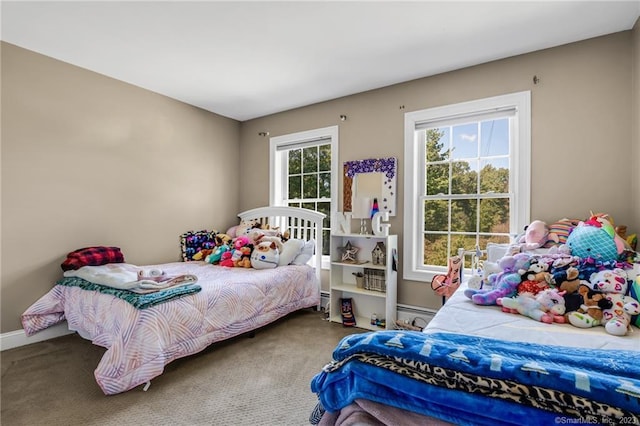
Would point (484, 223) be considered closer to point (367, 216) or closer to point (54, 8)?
point (367, 216)

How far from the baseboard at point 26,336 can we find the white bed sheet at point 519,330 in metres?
3.25

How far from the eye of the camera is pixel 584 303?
61.4 inches

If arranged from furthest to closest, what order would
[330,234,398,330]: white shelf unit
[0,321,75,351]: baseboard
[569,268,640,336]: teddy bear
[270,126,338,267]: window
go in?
[270,126,338,267]: window < [330,234,398,330]: white shelf unit < [0,321,75,351]: baseboard < [569,268,640,336]: teddy bear

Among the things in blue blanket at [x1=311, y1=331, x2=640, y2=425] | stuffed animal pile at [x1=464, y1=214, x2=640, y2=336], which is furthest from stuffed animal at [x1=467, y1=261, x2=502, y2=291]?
blue blanket at [x1=311, y1=331, x2=640, y2=425]

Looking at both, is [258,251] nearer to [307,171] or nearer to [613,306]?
[307,171]

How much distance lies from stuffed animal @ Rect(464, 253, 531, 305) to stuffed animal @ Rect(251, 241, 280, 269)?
1925 mm

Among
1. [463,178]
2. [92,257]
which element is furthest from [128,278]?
[463,178]

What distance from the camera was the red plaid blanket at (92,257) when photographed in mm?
2617

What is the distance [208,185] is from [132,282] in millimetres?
2136

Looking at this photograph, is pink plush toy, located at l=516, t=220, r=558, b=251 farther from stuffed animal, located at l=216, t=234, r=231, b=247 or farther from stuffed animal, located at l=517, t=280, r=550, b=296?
stuffed animal, located at l=216, t=234, r=231, b=247

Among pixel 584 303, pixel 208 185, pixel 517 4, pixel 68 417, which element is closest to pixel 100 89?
pixel 208 185

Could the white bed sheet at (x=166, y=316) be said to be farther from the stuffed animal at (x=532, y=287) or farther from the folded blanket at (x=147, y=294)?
the stuffed animal at (x=532, y=287)

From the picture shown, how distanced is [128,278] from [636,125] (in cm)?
386

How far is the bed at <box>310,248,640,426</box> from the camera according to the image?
645mm
